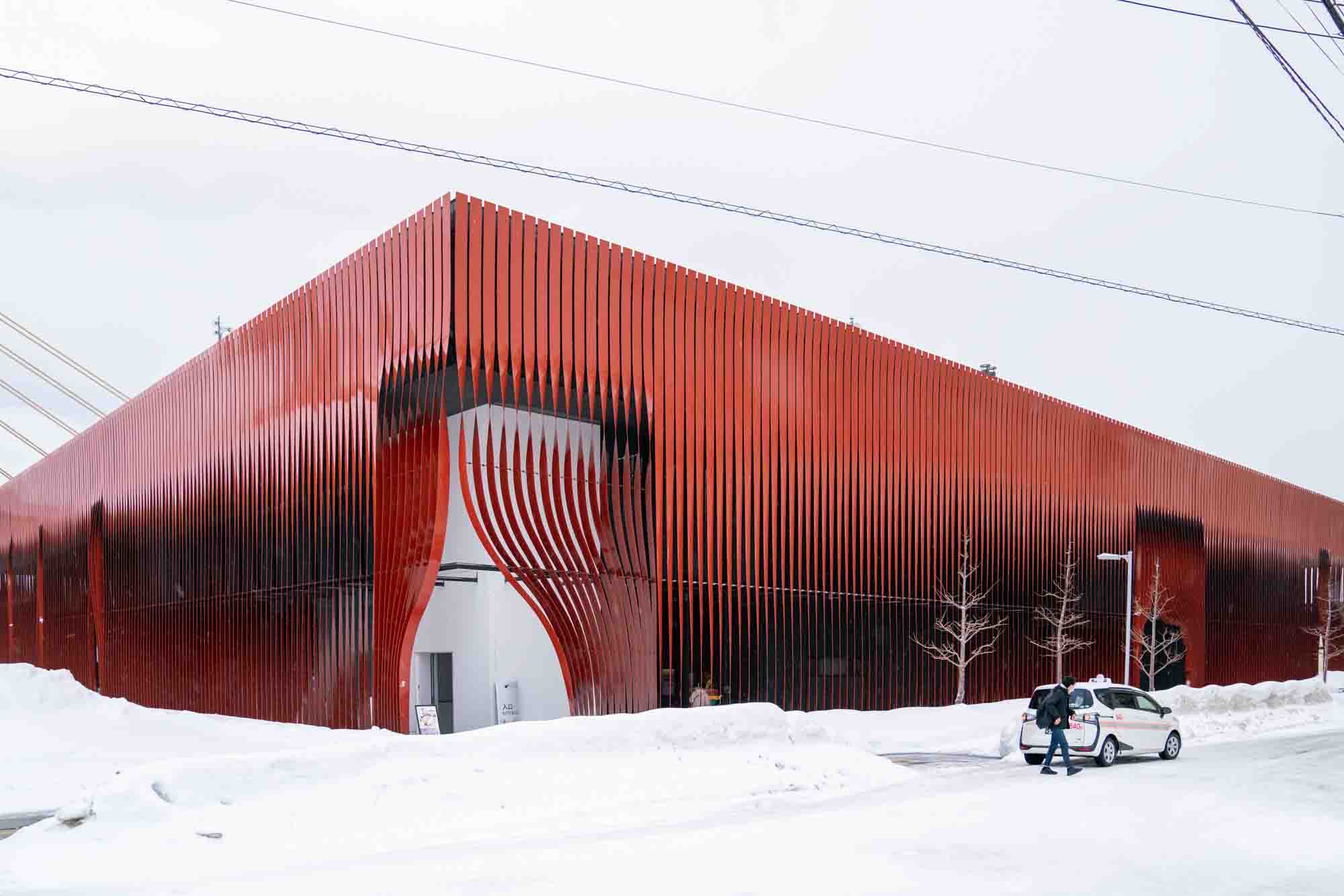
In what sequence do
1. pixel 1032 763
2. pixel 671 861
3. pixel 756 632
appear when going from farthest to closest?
pixel 756 632 < pixel 1032 763 < pixel 671 861

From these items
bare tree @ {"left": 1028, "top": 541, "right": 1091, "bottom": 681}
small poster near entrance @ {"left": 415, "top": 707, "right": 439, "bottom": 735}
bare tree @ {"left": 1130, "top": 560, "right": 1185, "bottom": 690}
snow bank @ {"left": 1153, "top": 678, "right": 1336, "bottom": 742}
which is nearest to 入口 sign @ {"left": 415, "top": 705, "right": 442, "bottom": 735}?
small poster near entrance @ {"left": 415, "top": 707, "right": 439, "bottom": 735}

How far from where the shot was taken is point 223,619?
3456 cm

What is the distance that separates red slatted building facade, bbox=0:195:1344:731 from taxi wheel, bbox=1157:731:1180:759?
922 cm

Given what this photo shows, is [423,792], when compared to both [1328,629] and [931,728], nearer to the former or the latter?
[931,728]

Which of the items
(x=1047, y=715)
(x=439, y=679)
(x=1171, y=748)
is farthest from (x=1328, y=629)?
(x=439, y=679)

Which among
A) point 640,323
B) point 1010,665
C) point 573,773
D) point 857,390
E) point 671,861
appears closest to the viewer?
point 671,861

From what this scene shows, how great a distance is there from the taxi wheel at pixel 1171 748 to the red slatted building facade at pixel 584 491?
9.22 meters

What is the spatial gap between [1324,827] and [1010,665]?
974 inches

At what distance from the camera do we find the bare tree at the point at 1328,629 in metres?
61.5

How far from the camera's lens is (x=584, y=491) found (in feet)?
87.9

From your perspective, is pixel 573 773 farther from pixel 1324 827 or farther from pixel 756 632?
pixel 756 632

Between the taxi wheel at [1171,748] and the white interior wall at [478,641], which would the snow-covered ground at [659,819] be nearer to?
the taxi wheel at [1171,748]

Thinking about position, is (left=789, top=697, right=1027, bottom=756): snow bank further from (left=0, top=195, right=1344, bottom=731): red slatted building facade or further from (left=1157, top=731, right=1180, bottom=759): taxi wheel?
(left=1157, top=731, right=1180, bottom=759): taxi wheel

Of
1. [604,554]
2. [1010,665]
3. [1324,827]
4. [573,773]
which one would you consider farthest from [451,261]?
[1010,665]
